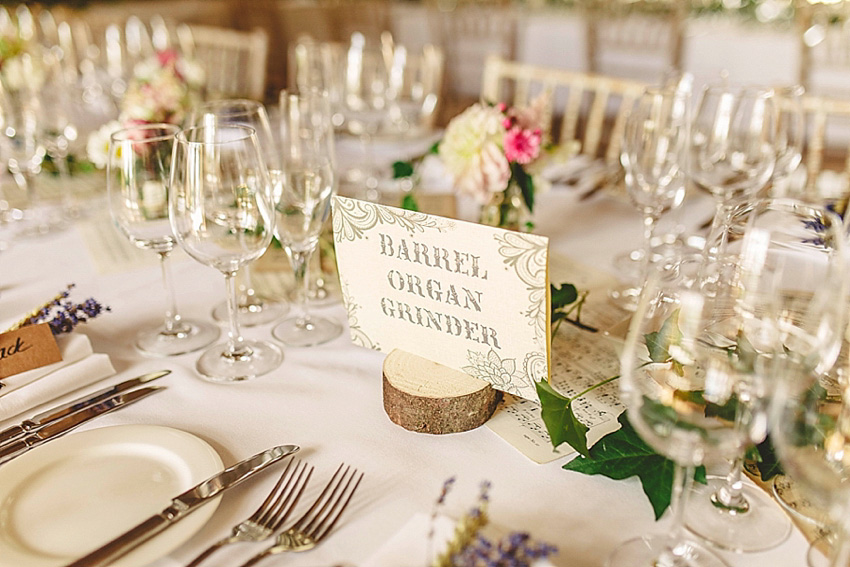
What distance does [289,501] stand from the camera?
0.73 m

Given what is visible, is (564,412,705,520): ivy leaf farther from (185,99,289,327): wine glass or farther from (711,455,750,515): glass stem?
(185,99,289,327): wine glass

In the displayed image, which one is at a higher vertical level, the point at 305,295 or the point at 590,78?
the point at 590,78

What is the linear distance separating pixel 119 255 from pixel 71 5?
4290mm

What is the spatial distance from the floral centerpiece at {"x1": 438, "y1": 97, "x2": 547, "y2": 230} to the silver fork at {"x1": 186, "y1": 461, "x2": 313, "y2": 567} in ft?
2.05

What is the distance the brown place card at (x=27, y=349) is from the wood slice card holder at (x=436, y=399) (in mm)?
451

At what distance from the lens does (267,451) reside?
2.60 ft

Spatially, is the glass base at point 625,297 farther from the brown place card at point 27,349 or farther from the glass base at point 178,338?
the brown place card at point 27,349

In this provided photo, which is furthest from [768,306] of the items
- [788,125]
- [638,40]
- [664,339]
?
[638,40]

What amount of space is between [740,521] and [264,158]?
2.53ft

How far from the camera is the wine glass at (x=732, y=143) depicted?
4.14 ft

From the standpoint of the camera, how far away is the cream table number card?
0.78 m

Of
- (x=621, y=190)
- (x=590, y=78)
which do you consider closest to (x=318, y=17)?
(x=590, y=78)

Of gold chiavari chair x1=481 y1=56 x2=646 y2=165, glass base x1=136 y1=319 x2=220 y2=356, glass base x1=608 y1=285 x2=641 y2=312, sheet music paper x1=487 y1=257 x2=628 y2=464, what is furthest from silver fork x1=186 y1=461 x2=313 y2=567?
gold chiavari chair x1=481 y1=56 x2=646 y2=165

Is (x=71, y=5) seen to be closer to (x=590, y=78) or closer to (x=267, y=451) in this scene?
(x=590, y=78)
